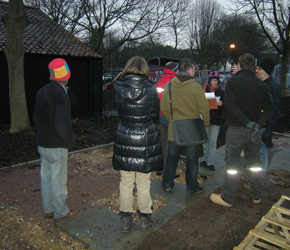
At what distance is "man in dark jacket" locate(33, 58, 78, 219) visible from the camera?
9.97 ft

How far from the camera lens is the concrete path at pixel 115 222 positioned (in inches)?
115

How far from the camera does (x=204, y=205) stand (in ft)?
12.5

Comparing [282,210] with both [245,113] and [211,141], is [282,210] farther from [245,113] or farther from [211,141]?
[211,141]

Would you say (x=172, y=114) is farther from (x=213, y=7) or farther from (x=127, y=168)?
(x=213, y=7)

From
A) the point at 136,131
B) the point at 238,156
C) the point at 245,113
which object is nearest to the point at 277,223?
the point at 238,156

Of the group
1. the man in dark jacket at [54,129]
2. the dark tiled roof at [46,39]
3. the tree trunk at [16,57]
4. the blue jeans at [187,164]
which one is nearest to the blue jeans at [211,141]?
the blue jeans at [187,164]

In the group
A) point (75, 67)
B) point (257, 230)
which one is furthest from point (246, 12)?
point (257, 230)

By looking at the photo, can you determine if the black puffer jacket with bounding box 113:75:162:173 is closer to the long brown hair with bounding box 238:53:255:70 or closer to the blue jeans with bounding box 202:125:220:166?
the long brown hair with bounding box 238:53:255:70

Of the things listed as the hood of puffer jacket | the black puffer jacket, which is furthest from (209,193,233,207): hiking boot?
the hood of puffer jacket

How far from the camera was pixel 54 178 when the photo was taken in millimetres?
3207

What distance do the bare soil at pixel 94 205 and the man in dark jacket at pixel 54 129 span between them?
48 centimetres

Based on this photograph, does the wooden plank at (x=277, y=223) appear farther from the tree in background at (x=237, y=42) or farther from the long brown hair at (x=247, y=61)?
the tree in background at (x=237, y=42)

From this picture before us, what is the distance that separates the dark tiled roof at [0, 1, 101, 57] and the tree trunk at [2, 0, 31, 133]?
93.7 inches

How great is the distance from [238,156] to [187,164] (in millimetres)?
755
